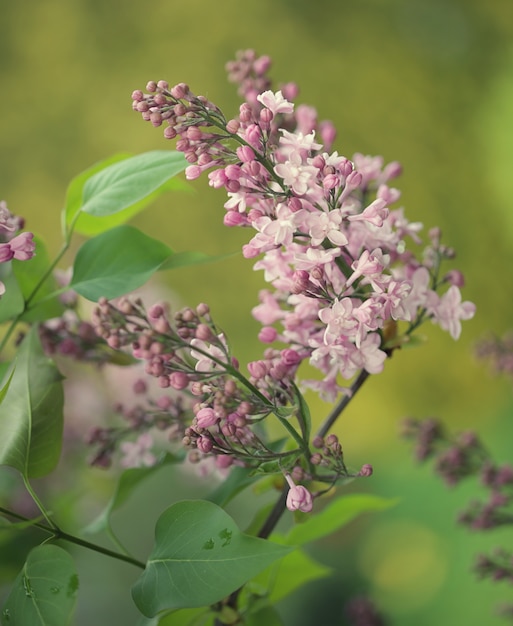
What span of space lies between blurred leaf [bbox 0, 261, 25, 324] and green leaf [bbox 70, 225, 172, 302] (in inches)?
1.1

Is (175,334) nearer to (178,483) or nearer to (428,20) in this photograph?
(178,483)

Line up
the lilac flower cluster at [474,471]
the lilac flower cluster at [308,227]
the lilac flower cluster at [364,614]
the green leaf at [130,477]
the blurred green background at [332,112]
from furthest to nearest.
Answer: the blurred green background at [332,112], the lilac flower cluster at [364,614], the lilac flower cluster at [474,471], the green leaf at [130,477], the lilac flower cluster at [308,227]

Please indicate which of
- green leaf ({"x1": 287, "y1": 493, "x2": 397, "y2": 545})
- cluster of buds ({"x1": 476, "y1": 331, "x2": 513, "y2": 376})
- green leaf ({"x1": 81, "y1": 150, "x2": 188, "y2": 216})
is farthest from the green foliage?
cluster of buds ({"x1": 476, "y1": 331, "x2": 513, "y2": 376})

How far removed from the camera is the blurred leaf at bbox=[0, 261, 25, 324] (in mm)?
400

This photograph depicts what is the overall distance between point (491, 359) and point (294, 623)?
2.60 ft

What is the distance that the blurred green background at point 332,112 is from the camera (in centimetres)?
173

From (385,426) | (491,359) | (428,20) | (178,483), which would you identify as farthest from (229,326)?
(491,359)

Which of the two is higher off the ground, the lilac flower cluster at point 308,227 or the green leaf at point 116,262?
the lilac flower cluster at point 308,227

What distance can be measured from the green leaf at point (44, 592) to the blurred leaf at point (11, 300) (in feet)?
0.40

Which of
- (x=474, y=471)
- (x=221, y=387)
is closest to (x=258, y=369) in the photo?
(x=221, y=387)

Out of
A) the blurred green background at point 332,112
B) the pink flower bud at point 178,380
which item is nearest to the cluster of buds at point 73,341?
the pink flower bud at point 178,380

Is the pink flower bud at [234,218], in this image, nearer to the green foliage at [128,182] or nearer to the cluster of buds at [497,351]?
the green foliage at [128,182]

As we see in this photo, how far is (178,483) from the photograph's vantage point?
1248mm

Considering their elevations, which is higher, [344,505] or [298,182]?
[298,182]
